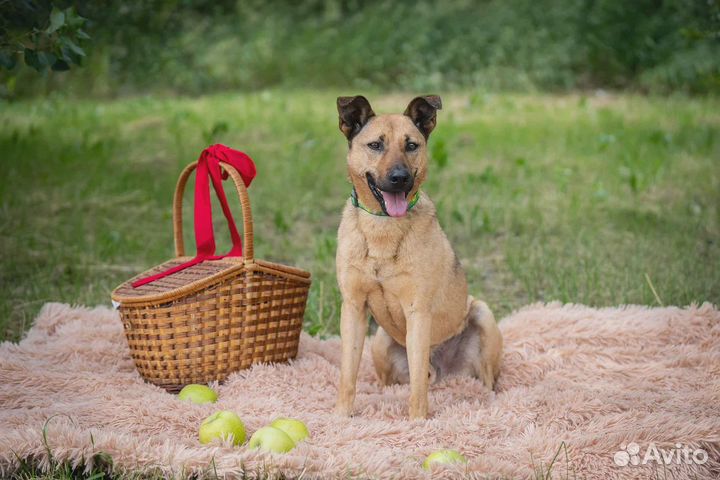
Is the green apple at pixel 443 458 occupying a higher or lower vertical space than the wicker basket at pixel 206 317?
lower

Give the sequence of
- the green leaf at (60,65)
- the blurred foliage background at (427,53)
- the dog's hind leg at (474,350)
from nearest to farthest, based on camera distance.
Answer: the dog's hind leg at (474,350), the green leaf at (60,65), the blurred foliage background at (427,53)

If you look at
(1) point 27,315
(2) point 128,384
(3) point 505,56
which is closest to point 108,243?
(1) point 27,315

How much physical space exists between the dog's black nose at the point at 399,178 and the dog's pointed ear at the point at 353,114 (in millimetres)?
352

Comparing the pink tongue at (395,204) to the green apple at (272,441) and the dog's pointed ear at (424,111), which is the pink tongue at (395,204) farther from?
the green apple at (272,441)

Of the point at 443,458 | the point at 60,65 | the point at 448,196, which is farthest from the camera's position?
the point at 448,196

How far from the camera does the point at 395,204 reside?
3520 mm

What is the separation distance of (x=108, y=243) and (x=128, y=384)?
7.69 feet

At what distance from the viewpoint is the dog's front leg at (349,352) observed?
144 inches

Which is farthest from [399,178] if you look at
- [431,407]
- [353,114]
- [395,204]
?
[431,407]

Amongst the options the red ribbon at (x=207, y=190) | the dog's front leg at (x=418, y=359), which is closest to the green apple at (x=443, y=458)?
the dog's front leg at (x=418, y=359)

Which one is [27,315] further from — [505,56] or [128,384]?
[505,56]

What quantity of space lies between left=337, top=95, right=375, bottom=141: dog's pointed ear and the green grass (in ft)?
5.07

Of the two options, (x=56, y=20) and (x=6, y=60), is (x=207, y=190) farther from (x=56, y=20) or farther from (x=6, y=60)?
(x=6, y=60)

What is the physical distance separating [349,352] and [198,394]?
0.68 metres
